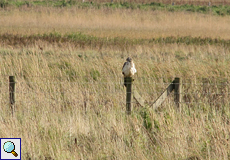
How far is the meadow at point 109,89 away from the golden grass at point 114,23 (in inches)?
2.4

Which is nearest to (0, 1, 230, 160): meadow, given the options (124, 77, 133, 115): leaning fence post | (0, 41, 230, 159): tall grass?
(0, 41, 230, 159): tall grass

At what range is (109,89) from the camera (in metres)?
7.98

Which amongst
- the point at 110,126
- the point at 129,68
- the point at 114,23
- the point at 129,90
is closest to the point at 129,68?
the point at 129,68

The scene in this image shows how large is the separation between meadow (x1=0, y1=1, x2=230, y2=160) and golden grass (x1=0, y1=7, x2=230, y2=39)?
61 mm

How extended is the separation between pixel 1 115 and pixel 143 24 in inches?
595

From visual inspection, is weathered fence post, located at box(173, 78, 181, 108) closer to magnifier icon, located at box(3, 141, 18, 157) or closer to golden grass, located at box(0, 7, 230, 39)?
magnifier icon, located at box(3, 141, 18, 157)

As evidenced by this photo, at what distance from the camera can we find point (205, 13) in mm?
24859

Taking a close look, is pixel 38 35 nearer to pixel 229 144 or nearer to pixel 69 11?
pixel 69 11

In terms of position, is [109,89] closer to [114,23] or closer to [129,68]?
[129,68]

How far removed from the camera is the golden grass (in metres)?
17.8

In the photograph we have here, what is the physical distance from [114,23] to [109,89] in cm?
1189

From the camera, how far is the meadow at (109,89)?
4797 millimetres

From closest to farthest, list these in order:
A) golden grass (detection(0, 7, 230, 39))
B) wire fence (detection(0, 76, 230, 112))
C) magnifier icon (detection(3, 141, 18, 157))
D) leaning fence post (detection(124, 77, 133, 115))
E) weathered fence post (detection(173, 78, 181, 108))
Result: magnifier icon (detection(3, 141, 18, 157)) → leaning fence post (detection(124, 77, 133, 115)) → weathered fence post (detection(173, 78, 181, 108)) → wire fence (detection(0, 76, 230, 112)) → golden grass (detection(0, 7, 230, 39))

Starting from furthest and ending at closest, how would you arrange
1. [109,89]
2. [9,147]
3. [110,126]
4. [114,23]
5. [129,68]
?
[114,23]
[109,89]
[129,68]
[110,126]
[9,147]
